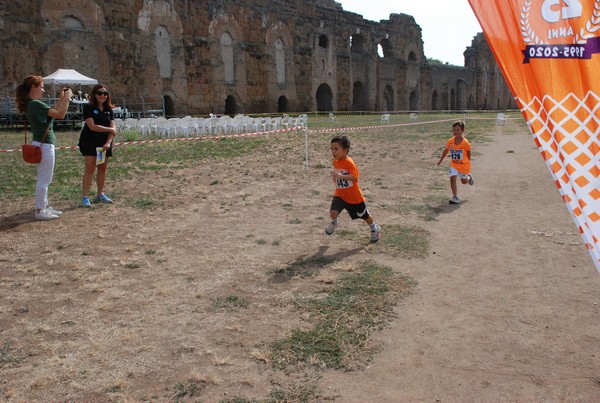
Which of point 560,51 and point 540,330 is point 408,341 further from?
point 560,51

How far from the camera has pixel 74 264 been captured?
164 inches

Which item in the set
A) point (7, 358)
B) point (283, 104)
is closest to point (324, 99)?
point (283, 104)

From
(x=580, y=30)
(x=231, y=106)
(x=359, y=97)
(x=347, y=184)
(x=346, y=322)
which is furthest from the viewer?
(x=359, y=97)

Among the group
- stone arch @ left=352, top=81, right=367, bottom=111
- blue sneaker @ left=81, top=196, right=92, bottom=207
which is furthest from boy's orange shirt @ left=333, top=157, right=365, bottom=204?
stone arch @ left=352, top=81, right=367, bottom=111

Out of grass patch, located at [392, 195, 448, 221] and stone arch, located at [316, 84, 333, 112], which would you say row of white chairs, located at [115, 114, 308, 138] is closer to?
grass patch, located at [392, 195, 448, 221]

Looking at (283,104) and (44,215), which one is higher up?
(283,104)

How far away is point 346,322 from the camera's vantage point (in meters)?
3.04

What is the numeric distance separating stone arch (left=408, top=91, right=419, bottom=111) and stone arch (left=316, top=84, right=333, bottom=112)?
10.2m

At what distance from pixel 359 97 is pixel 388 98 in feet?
12.3

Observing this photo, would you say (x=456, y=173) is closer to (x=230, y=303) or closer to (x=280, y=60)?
(x=230, y=303)

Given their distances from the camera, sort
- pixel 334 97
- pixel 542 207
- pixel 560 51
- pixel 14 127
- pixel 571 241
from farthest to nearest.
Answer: pixel 334 97, pixel 14 127, pixel 542 207, pixel 571 241, pixel 560 51

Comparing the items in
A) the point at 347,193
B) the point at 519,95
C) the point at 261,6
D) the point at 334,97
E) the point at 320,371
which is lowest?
the point at 320,371

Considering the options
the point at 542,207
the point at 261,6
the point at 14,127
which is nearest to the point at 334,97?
the point at 261,6

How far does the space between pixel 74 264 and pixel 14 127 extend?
54.5 feet
